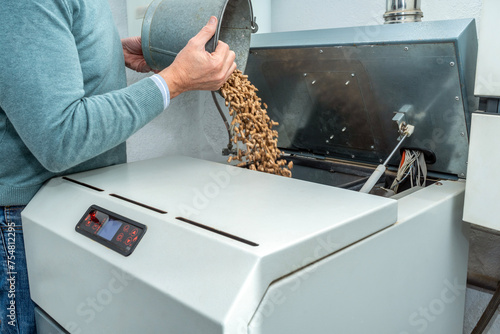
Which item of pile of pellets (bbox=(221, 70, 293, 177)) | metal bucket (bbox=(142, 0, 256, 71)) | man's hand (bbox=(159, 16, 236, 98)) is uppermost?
metal bucket (bbox=(142, 0, 256, 71))

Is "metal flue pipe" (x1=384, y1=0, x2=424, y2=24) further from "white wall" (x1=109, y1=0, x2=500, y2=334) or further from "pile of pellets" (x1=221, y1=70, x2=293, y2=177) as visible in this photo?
"pile of pellets" (x1=221, y1=70, x2=293, y2=177)

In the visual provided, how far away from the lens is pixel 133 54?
4.88ft

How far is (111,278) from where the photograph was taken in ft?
2.79

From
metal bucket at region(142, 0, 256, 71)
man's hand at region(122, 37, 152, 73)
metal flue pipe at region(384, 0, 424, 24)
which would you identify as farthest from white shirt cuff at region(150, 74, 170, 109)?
metal flue pipe at region(384, 0, 424, 24)

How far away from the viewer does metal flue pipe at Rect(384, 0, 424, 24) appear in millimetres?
1315

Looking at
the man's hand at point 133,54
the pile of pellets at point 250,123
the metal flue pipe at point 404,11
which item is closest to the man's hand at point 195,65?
the pile of pellets at point 250,123

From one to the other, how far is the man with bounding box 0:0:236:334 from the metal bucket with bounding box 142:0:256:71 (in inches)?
2.8

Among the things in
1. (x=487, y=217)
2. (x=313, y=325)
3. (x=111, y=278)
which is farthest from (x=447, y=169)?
(x=111, y=278)

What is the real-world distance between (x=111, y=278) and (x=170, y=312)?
19 centimetres

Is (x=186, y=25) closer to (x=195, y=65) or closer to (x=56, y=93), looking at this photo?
(x=195, y=65)

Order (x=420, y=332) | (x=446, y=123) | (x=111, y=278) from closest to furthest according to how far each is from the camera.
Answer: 1. (x=111, y=278)
2. (x=420, y=332)
3. (x=446, y=123)

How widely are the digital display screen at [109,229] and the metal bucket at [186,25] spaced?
1.57 ft

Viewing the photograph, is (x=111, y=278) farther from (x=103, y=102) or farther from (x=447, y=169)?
(x=447, y=169)

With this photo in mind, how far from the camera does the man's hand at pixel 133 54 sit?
146 centimetres
